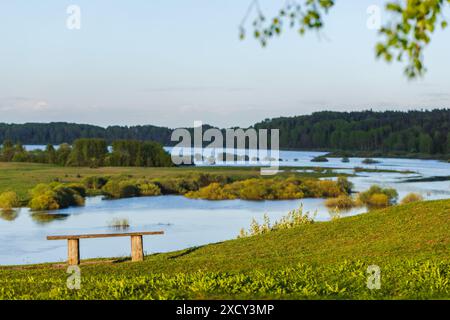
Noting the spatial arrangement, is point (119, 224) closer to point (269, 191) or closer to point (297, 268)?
point (269, 191)

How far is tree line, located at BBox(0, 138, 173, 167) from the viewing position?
53688mm

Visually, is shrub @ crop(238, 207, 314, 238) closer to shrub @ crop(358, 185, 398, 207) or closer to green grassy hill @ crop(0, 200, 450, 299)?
green grassy hill @ crop(0, 200, 450, 299)

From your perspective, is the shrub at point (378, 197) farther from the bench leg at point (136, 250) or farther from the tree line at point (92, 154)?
the tree line at point (92, 154)

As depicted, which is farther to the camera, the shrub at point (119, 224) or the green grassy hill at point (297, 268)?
the shrub at point (119, 224)

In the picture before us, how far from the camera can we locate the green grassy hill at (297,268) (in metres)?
7.45

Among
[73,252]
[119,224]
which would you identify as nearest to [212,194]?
[119,224]

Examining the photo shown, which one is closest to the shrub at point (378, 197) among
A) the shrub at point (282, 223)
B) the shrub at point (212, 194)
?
the shrub at point (212, 194)

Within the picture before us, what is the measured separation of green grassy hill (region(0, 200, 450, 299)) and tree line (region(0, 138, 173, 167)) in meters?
39.3

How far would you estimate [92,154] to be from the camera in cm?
5378

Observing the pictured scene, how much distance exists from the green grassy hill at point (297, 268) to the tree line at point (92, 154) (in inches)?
1547

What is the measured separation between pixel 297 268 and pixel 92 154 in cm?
4532

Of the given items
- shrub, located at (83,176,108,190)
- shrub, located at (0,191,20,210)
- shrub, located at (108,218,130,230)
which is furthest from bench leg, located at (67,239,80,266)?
shrub, located at (83,176,108,190)

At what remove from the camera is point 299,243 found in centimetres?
1476
